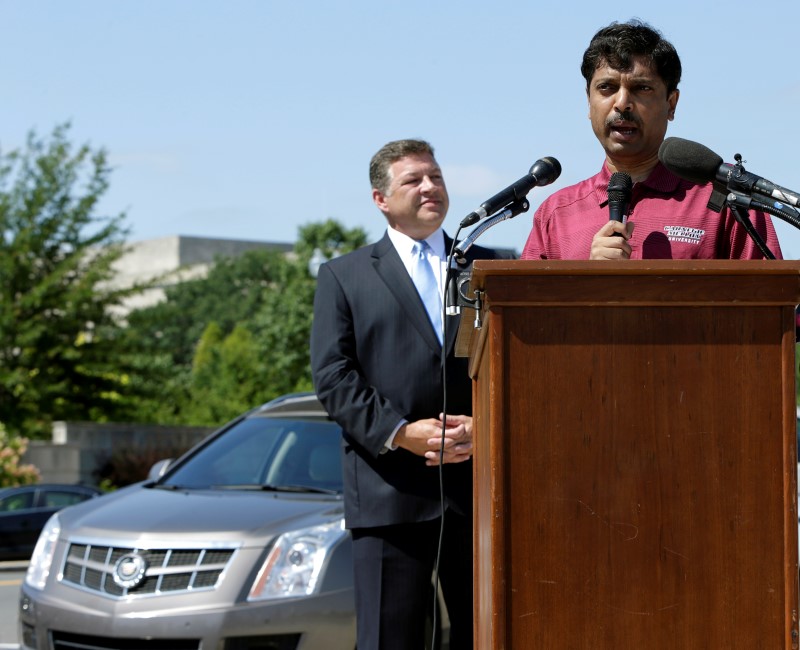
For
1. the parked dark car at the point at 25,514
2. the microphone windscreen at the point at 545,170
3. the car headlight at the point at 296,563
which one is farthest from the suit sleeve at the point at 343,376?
the parked dark car at the point at 25,514

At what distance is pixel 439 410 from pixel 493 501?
1.86 metres

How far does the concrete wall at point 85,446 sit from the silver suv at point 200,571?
62.9 ft

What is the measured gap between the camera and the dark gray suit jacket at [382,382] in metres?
4.11

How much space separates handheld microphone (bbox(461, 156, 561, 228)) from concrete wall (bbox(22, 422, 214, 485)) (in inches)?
901

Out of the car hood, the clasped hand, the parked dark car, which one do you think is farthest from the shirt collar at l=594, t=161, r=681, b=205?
the parked dark car

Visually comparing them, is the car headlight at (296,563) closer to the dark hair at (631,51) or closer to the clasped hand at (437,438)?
the clasped hand at (437,438)

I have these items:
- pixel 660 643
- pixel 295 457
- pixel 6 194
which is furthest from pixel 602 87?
pixel 6 194

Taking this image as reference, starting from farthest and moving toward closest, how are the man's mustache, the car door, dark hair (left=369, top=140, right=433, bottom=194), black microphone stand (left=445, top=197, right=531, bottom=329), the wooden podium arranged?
the car door, dark hair (left=369, top=140, right=433, bottom=194), the man's mustache, black microphone stand (left=445, top=197, right=531, bottom=329), the wooden podium

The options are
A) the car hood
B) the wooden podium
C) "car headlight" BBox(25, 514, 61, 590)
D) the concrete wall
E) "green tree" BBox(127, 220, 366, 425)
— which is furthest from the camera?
"green tree" BBox(127, 220, 366, 425)

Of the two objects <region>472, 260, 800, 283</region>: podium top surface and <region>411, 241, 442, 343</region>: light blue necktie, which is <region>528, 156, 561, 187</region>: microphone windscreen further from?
<region>411, 241, 442, 343</region>: light blue necktie

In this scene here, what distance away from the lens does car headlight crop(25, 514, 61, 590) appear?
6.34 m

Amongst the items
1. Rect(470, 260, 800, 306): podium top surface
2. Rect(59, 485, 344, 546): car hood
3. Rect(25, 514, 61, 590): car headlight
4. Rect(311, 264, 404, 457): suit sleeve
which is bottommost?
Rect(25, 514, 61, 590): car headlight

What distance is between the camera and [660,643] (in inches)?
92.6

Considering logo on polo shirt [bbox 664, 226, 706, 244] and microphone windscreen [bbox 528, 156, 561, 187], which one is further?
microphone windscreen [bbox 528, 156, 561, 187]
